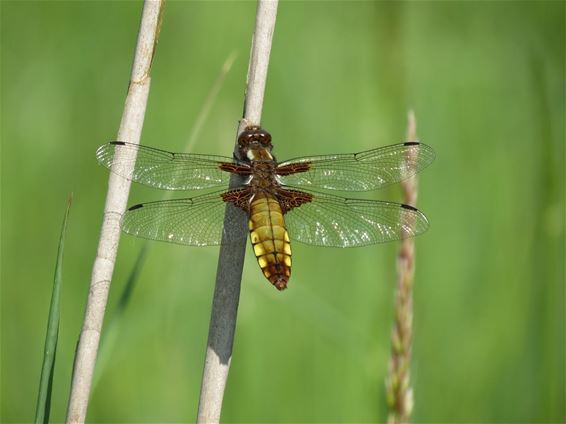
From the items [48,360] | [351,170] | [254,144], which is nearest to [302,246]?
[351,170]

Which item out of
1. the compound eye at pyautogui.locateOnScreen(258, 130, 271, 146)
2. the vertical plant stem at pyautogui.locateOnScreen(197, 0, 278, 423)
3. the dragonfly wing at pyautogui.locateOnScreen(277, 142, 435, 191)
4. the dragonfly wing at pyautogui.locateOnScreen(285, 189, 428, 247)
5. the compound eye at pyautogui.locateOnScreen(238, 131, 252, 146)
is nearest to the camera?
the vertical plant stem at pyautogui.locateOnScreen(197, 0, 278, 423)

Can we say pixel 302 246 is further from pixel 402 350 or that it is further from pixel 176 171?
pixel 402 350

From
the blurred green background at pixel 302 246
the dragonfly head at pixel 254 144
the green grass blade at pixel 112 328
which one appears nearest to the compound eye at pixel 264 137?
the dragonfly head at pixel 254 144

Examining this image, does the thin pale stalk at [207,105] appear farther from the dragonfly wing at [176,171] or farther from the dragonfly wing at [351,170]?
the dragonfly wing at [351,170]

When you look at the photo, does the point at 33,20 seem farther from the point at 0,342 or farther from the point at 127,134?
the point at 127,134

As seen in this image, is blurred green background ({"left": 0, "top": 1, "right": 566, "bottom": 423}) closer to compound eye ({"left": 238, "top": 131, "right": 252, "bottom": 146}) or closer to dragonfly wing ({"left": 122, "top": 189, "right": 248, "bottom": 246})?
dragonfly wing ({"left": 122, "top": 189, "right": 248, "bottom": 246})

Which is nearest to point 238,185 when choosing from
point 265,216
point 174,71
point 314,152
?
point 265,216

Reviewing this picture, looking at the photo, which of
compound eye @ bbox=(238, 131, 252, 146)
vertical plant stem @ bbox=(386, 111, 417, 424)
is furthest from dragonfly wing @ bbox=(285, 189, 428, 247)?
compound eye @ bbox=(238, 131, 252, 146)
